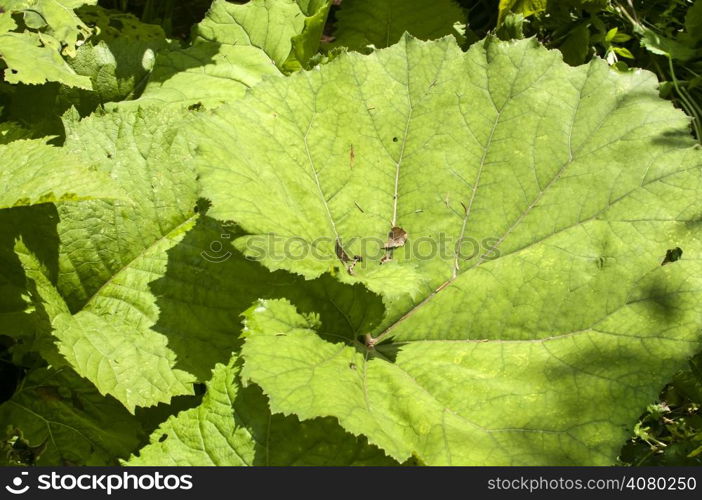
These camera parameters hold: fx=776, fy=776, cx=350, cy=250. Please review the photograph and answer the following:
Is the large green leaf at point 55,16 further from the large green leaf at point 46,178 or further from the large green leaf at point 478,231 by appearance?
the large green leaf at point 478,231

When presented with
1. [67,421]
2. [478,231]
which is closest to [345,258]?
[478,231]

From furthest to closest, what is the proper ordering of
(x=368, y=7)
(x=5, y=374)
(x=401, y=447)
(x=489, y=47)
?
(x=368, y=7), (x=5, y=374), (x=489, y=47), (x=401, y=447)

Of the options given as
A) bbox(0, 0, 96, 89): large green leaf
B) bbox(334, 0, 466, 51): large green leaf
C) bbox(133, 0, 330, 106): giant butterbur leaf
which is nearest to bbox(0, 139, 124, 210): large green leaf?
bbox(0, 0, 96, 89): large green leaf

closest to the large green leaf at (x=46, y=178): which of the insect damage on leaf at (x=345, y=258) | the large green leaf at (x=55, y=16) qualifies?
the insect damage on leaf at (x=345, y=258)

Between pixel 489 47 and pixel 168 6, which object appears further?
pixel 168 6

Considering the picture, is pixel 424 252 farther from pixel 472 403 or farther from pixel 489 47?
pixel 489 47

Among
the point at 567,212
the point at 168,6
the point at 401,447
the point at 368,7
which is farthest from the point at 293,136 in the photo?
the point at 168,6

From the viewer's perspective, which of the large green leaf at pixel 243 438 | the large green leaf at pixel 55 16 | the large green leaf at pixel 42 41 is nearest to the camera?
the large green leaf at pixel 243 438

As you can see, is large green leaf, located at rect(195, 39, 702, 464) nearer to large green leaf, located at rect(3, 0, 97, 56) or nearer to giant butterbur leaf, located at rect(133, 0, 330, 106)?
giant butterbur leaf, located at rect(133, 0, 330, 106)
